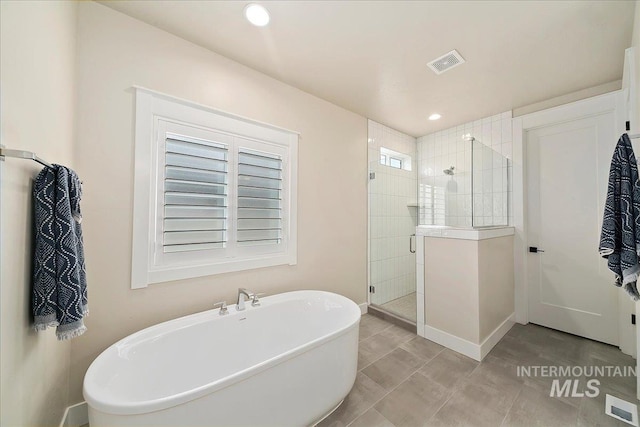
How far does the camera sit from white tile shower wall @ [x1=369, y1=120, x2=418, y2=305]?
3.20m

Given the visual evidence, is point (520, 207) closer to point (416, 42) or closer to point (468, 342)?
point (468, 342)

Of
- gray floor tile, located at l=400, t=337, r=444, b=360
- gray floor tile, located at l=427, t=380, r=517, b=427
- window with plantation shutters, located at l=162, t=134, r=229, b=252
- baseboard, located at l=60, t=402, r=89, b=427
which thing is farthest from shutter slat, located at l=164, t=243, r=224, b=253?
gray floor tile, located at l=400, t=337, r=444, b=360

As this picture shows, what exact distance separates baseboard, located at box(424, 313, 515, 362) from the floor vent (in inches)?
28.4

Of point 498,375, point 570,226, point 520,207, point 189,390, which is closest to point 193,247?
point 189,390

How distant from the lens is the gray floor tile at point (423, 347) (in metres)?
2.21

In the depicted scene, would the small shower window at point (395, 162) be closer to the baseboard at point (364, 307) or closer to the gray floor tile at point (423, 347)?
the baseboard at point (364, 307)

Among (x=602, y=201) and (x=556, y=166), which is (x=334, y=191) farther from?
(x=602, y=201)

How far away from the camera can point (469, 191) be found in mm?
2711

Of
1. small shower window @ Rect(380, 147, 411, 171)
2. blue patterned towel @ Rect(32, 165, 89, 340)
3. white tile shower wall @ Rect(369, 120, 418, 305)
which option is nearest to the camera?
blue patterned towel @ Rect(32, 165, 89, 340)

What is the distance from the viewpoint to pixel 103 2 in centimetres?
149

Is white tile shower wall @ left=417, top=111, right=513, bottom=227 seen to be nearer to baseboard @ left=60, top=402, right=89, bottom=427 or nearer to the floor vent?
the floor vent

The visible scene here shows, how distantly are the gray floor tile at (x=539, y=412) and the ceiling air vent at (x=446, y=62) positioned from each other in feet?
8.72

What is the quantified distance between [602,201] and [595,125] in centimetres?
79

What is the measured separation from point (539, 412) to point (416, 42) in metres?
2.75
